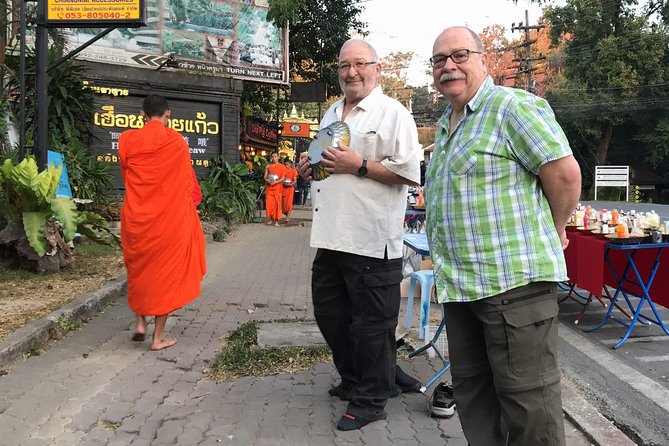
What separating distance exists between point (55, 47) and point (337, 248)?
9.27m

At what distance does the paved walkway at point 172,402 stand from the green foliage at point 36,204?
1.33 meters

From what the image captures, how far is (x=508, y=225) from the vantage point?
217cm

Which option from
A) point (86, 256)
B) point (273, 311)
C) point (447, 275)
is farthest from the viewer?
point (86, 256)

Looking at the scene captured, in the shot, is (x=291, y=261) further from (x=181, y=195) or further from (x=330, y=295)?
(x=330, y=295)

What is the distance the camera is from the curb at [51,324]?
408 cm

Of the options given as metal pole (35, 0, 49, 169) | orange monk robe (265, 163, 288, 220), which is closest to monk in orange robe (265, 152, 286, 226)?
orange monk robe (265, 163, 288, 220)

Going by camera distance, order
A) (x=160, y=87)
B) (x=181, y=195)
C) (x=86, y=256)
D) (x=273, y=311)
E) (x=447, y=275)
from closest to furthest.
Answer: (x=447, y=275)
(x=181, y=195)
(x=273, y=311)
(x=86, y=256)
(x=160, y=87)

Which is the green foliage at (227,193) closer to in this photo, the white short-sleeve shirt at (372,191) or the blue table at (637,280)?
the blue table at (637,280)

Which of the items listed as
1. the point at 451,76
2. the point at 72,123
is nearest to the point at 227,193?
the point at 72,123

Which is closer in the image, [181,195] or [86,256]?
[181,195]

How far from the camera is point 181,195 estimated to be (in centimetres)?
453

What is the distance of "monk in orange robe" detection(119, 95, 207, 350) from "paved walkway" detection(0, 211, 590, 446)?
433 mm

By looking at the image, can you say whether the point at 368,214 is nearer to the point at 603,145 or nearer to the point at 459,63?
the point at 459,63

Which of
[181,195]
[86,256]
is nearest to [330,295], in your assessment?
Result: [181,195]
